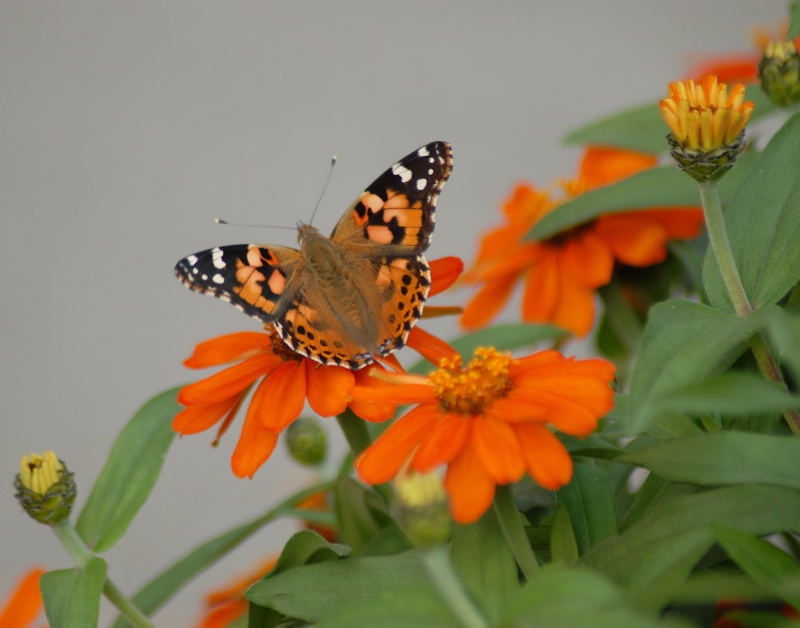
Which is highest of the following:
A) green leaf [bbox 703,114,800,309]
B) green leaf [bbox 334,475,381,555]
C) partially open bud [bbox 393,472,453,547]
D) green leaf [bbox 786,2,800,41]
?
green leaf [bbox 786,2,800,41]

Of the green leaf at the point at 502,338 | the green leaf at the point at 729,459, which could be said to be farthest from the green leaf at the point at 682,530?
the green leaf at the point at 502,338

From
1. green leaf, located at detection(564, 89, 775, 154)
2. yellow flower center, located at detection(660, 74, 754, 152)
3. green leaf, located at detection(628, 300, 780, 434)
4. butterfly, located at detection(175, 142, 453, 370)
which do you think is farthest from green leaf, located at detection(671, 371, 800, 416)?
green leaf, located at detection(564, 89, 775, 154)

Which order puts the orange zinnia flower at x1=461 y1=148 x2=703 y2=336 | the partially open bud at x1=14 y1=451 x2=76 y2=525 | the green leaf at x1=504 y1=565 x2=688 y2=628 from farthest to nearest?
the orange zinnia flower at x1=461 y1=148 x2=703 y2=336, the partially open bud at x1=14 y1=451 x2=76 y2=525, the green leaf at x1=504 y1=565 x2=688 y2=628

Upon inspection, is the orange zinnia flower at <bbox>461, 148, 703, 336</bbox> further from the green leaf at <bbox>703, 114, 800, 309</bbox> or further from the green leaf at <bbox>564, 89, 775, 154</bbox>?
the green leaf at <bbox>703, 114, 800, 309</bbox>

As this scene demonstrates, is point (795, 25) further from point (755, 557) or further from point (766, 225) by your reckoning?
point (755, 557)

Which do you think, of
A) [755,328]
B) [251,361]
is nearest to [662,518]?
[755,328]

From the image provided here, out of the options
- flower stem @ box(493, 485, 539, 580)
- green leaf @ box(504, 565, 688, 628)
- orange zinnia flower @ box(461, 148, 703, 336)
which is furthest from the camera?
orange zinnia flower @ box(461, 148, 703, 336)

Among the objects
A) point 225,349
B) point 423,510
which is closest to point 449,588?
point 423,510

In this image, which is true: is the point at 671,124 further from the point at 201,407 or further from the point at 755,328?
the point at 201,407
